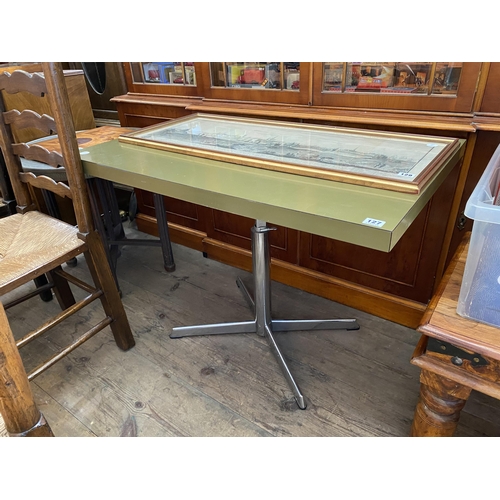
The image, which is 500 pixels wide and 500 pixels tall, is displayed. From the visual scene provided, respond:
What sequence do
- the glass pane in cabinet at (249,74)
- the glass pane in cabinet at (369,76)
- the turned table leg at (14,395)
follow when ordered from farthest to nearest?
1. the glass pane in cabinet at (249,74)
2. the glass pane in cabinet at (369,76)
3. the turned table leg at (14,395)

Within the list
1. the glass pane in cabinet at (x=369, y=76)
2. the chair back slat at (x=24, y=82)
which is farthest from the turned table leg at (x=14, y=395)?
the glass pane in cabinet at (x=369, y=76)

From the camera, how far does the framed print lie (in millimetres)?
1194

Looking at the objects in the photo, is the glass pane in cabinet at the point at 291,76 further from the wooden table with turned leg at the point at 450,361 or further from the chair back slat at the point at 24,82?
the wooden table with turned leg at the point at 450,361

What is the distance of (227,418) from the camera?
60.6 inches

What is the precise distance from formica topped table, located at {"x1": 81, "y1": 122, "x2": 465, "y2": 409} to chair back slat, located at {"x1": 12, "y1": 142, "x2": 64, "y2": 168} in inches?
3.8

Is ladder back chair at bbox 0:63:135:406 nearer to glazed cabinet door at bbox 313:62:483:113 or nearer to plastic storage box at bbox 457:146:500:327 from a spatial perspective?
glazed cabinet door at bbox 313:62:483:113

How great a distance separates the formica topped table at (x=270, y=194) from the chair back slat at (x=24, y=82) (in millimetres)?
283

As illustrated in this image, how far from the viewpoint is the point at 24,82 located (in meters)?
1.42

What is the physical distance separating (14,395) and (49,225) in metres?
1.09

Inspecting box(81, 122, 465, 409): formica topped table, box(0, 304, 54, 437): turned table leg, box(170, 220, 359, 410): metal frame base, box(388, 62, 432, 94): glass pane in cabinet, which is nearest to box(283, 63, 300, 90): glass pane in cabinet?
box(388, 62, 432, 94): glass pane in cabinet

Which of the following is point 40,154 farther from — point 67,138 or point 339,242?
point 339,242

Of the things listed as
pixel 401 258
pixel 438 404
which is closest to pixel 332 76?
pixel 401 258

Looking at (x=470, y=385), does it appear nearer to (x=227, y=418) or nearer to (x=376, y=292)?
(x=227, y=418)

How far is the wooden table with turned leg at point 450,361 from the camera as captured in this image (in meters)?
0.95
